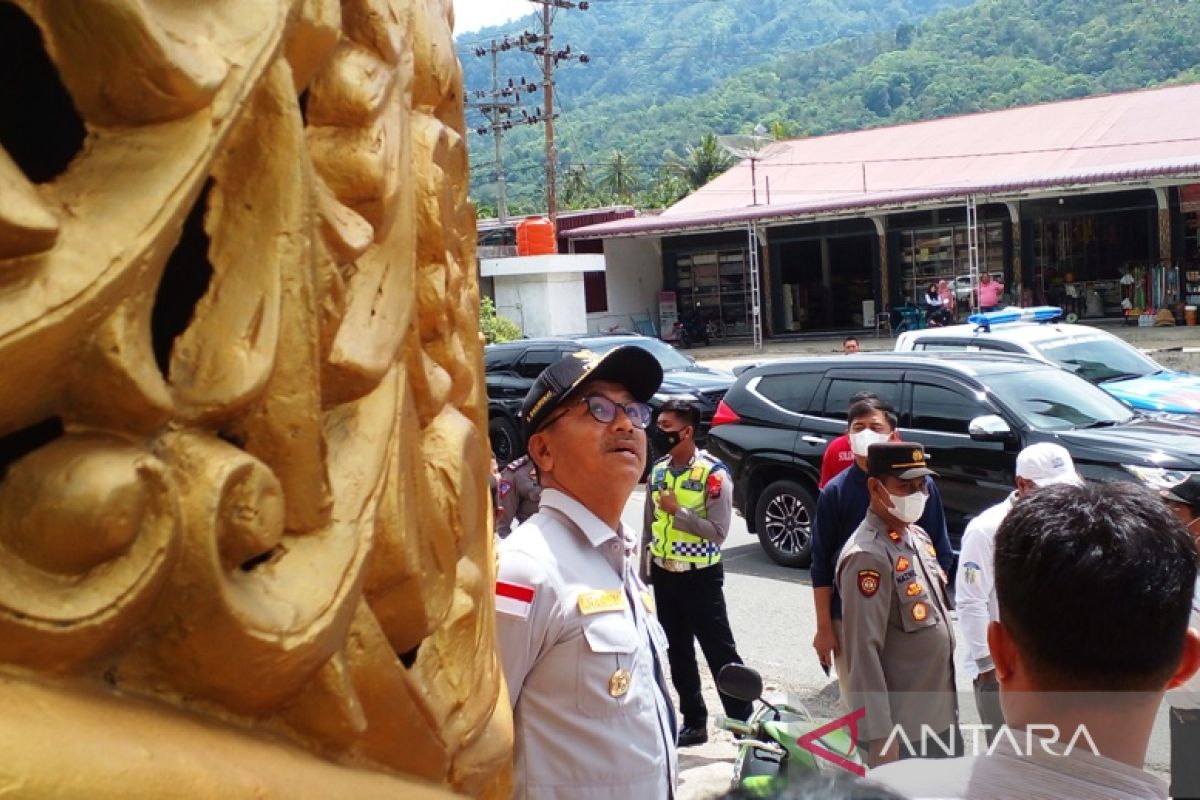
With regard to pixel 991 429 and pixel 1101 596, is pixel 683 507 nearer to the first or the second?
pixel 991 429

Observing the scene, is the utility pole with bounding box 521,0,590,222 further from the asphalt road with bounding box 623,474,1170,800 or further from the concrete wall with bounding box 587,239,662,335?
the asphalt road with bounding box 623,474,1170,800

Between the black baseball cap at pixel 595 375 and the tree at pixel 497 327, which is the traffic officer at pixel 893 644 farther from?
the tree at pixel 497 327

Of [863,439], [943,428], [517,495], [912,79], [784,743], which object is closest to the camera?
[784,743]

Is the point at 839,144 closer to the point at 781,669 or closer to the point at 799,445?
the point at 799,445

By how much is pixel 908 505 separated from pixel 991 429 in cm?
352

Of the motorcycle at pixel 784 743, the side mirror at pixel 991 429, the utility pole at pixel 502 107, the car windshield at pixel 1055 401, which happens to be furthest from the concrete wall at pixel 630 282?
the motorcycle at pixel 784 743

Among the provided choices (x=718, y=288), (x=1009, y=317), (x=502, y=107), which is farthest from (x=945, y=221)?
(x=502, y=107)

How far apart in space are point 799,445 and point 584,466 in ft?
20.4

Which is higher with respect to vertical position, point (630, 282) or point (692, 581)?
point (630, 282)

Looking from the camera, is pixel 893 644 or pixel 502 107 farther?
pixel 502 107

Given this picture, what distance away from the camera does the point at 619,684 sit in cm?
205

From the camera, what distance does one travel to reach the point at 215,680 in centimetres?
86

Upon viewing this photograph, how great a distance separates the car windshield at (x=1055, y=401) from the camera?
7.49 metres

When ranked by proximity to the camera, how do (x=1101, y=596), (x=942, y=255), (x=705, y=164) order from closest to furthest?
1. (x=1101, y=596)
2. (x=942, y=255)
3. (x=705, y=164)
